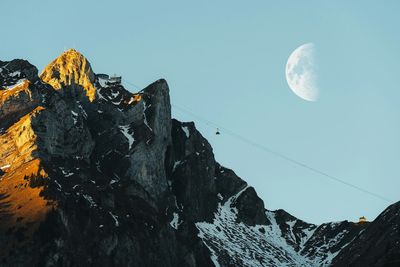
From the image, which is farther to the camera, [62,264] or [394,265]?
[394,265]

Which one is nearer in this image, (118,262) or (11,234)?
(11,234)

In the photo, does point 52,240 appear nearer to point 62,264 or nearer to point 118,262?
point 62,264

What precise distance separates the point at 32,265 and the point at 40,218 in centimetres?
1806

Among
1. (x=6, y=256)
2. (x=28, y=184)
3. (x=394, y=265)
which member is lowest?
(x=6, y=256)

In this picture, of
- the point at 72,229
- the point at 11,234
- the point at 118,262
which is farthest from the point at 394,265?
the point at 11,234

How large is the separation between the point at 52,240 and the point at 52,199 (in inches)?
766

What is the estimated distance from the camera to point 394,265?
199500 millimetres

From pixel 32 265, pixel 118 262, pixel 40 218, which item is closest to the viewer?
pixel 32 265

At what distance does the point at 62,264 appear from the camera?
16862 centimetres

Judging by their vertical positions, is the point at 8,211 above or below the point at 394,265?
below

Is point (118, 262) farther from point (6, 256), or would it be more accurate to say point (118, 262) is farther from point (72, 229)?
point (6, 256)

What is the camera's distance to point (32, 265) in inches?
6457

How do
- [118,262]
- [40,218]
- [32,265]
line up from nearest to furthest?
[32,265], [40,218], [118,262]

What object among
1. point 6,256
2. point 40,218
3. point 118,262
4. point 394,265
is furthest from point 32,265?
point 394,265
